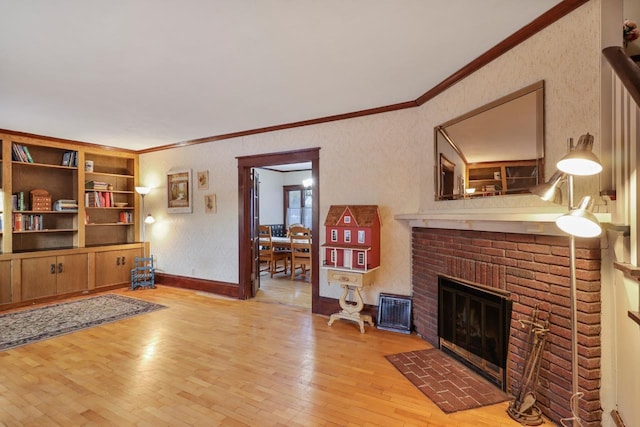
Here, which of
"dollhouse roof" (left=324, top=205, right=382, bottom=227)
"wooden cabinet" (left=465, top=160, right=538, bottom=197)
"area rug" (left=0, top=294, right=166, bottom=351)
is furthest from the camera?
"dollhouse roof" (left=324, top=205, right=382, bottom=227)

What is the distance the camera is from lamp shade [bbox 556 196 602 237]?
1.39 metres

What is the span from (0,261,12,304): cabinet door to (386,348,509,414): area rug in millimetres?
5048

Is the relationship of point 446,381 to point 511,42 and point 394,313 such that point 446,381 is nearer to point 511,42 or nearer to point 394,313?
point 394,313

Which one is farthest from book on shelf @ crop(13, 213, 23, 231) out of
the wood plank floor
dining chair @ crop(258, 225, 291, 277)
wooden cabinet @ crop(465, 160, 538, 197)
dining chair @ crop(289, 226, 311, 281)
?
wooden cabinet @ crop(465, 160, 538, 197)

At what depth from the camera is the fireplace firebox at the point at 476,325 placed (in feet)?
7.74

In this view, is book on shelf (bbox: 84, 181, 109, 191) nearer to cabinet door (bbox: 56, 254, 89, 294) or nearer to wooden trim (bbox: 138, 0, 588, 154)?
cabinet door (bbox: 56, 254, 89, 294)

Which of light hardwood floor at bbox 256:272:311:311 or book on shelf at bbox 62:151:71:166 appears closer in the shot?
A: light hardwood floor at bbox 256:272:311:311

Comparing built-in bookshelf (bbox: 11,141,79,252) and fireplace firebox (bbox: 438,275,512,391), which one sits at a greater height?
built-in bookshelf (bbox: 11,141,79,252)

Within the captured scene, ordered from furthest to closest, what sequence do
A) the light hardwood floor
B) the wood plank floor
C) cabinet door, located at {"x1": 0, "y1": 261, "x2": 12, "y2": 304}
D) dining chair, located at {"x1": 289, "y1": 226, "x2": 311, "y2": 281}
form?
dining chair, located at {"x1": 289, "y1": 226, "x2": 311, "y2": 281}
the light hardwood floor
cabinet door, located at {"x1": 0, "y1": 261, "x2": 12, "y2": 304}
the wood plank floor

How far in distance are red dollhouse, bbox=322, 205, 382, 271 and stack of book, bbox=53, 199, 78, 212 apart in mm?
4260

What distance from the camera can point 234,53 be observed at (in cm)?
244

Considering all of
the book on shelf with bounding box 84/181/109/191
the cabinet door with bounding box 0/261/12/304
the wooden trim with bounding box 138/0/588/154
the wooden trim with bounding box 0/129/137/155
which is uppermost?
the wooden trim with bounding box 138/0/588/154

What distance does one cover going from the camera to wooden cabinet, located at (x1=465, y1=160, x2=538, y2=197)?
2.18 m

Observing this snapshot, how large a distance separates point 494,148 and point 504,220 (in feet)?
2.19
